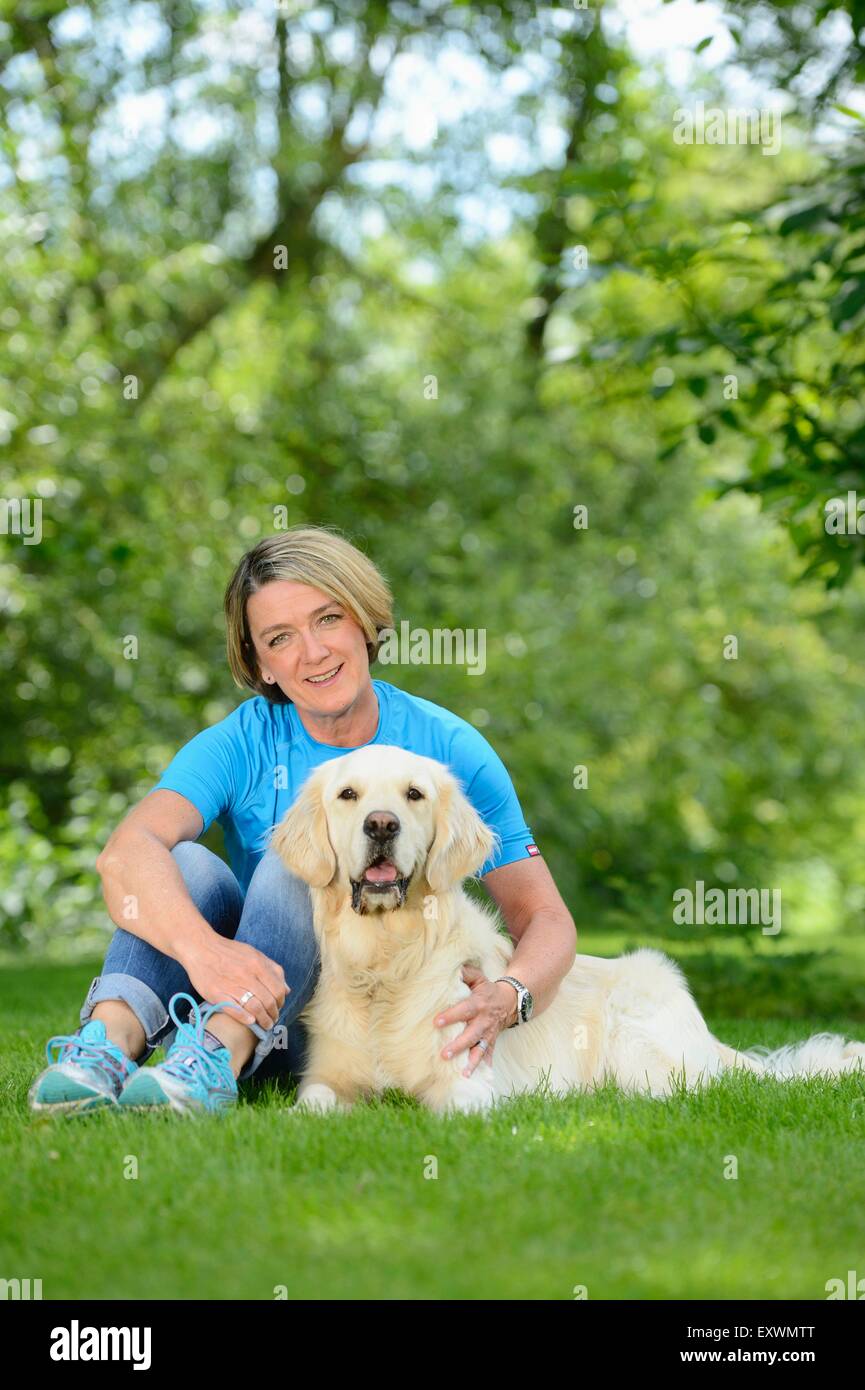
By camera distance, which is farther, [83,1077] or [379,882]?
[379,882]

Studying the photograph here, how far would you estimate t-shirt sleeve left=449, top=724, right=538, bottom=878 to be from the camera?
136 inches

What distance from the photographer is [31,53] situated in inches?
384

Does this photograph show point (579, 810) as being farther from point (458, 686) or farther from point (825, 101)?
point (825, 101)

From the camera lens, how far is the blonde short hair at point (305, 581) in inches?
134

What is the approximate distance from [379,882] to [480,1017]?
1.21 feet

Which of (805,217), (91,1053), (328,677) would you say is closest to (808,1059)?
(328,677)

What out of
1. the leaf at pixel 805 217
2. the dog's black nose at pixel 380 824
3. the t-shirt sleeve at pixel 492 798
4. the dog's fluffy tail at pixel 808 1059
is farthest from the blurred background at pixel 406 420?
the dog's black nose at pixel 380 824

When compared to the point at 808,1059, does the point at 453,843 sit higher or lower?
higher

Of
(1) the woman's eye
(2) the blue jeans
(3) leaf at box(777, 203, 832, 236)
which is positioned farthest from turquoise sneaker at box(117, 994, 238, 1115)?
(3) leaf at box(777, 203, 832, 236)

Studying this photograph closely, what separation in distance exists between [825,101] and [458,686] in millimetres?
4185

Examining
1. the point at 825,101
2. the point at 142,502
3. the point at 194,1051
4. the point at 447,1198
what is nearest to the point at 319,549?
the point at 194,1051

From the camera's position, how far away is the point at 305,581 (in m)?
3.38

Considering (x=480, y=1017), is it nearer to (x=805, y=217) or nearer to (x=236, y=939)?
(x=236, y=939)

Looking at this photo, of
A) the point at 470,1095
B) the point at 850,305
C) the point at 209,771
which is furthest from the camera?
the point at 850,305
